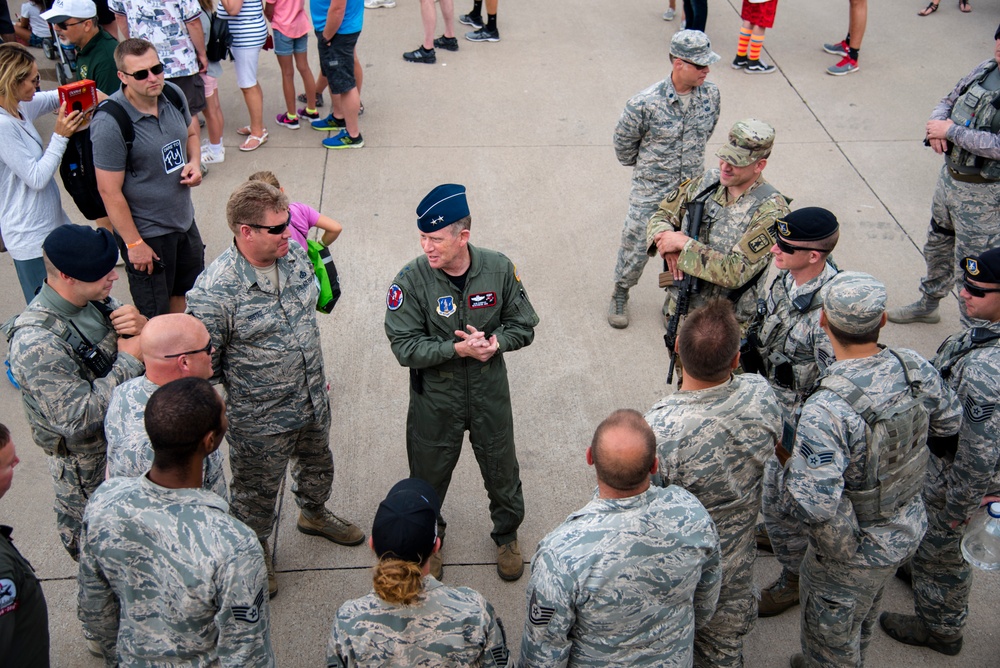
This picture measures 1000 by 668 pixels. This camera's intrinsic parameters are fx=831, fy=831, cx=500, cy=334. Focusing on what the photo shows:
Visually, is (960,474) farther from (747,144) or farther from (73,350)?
(73,350)

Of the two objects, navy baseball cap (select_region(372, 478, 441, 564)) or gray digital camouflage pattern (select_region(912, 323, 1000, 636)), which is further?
gray digital camouflage pattern (select_region(912, 323, 1000, 636))

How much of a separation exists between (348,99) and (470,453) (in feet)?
12.7

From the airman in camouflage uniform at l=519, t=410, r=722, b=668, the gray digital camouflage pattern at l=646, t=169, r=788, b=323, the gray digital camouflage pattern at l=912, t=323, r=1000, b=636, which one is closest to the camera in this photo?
the airman in camouflage uniform at l=519, t=410, r=722, b=668

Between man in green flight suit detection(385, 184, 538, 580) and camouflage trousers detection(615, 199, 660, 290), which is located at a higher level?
man in green flight suit detection(385, 184, 538, 580)

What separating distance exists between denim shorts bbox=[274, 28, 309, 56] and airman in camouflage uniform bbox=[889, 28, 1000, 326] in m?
5.15

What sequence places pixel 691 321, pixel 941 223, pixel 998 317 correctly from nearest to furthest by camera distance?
pixel 691 321, pixel 998 317, pixel 941 223

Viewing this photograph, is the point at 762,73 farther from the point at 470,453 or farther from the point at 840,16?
the point at 470,453

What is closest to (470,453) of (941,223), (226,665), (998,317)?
(226,665)

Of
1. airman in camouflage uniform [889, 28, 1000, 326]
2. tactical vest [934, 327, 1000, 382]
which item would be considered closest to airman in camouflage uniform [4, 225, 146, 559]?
tactical vest [934, 327, 1000, 382]

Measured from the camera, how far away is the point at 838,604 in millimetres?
3260

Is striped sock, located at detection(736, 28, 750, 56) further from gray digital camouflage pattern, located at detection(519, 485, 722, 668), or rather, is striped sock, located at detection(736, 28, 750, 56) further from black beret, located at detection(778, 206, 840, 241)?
gray digital camouflage pattern, located at detection(519, 485, 722, 668)

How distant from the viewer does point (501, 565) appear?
4.05 metres

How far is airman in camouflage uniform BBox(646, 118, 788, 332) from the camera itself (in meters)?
4.17

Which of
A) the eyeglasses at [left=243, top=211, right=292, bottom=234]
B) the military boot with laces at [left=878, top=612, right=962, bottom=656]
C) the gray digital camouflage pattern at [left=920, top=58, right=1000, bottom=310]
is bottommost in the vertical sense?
the military boot with laces at [left=878, top=612, right=962, bottom=656]
